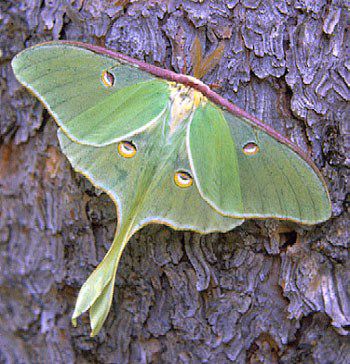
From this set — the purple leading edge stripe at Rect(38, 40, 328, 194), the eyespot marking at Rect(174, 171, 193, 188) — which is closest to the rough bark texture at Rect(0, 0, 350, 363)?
the purple leading edge stripe at Rect(38, 40, 328, 194)

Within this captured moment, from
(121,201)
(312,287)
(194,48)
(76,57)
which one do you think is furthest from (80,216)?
(312,287)

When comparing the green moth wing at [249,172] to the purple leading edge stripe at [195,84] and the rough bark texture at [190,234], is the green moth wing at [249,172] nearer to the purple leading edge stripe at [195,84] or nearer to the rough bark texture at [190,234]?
the purple leading edge stripe at [195,84]

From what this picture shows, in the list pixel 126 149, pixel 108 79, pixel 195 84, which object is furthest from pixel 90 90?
pixel 195 84

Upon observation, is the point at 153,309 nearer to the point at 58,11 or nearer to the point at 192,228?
the point at 192,228

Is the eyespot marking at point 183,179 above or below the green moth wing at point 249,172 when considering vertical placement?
below

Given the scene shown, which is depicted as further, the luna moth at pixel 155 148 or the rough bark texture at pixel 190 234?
the rough bark texture at pixel 190 234

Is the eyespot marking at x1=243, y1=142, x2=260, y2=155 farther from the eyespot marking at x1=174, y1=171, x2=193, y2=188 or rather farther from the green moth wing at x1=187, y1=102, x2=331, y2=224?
the eyespot marking at x1=174, y1=171, x2=193, y2=188

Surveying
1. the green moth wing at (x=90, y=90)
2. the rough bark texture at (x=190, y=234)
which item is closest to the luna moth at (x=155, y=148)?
the green moth wing at (x=90, y=90)
